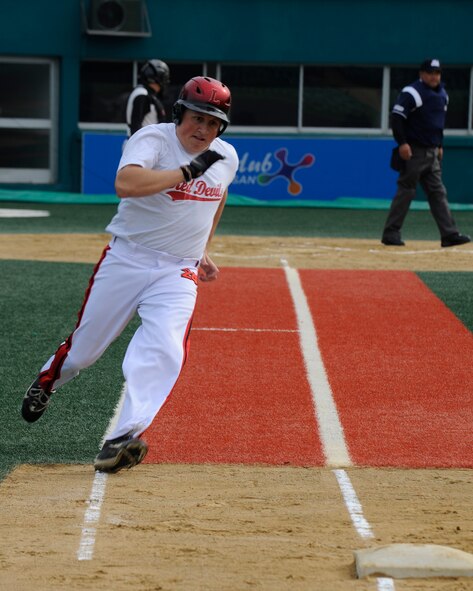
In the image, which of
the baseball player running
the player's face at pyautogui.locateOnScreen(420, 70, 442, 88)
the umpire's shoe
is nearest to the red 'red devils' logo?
the baseball player running

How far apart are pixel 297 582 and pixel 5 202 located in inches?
762

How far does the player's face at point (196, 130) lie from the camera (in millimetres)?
5789

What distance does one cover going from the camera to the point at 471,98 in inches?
974

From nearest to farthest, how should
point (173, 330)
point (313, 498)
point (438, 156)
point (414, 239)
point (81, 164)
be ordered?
1. point (313, 498)
2. point (173, 330)
3. point (438, 156)
4. point (414, 239)
5. point (81, 164)

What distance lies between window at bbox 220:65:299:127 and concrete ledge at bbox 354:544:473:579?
21.0m

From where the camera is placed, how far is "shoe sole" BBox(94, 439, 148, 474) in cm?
554

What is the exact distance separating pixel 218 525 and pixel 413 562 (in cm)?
96

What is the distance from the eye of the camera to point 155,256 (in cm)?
586

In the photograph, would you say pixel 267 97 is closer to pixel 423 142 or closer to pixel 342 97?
pixel 342 97

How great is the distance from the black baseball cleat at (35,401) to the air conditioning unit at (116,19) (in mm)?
18371

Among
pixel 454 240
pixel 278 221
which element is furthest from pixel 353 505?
pixel 278 221

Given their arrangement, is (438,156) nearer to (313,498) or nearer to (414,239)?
(414,239)

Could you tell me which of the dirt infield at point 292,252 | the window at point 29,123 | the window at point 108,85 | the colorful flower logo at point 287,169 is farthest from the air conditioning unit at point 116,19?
the dirt infield at point 292,252

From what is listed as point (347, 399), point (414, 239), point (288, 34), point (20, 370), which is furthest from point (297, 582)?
point (288, 34)
